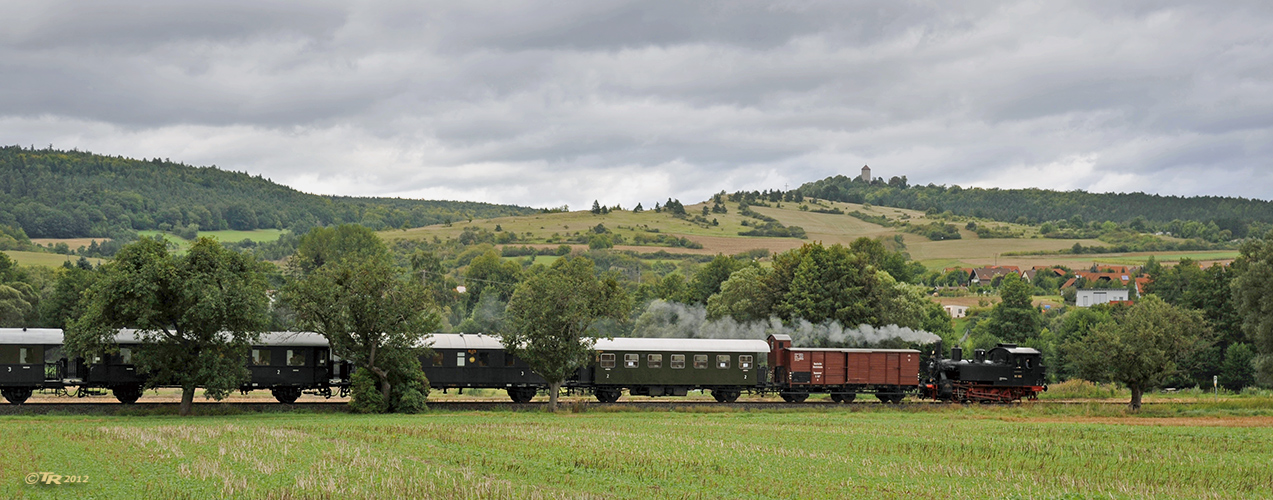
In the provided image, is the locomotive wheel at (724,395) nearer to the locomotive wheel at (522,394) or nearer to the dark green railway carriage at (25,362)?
the locomotive wheel at (522,394)

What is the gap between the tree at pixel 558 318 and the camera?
156 ft

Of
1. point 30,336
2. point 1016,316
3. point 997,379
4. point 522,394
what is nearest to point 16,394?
point 30,336

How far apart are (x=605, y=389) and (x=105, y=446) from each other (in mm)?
27941

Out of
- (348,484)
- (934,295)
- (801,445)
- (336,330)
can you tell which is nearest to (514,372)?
(336,330)

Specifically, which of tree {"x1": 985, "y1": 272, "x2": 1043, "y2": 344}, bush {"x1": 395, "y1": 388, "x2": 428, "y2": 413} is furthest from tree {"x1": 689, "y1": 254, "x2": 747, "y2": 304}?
bush {"x1": 395, "y1": 388, "x2": 428, "y2": 413}

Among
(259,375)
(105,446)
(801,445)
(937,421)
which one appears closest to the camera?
(105,446)

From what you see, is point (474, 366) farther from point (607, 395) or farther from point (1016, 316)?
point (1016, 316)

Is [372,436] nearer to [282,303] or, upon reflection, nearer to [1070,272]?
[282,303]

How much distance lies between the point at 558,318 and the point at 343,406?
11.1 metres

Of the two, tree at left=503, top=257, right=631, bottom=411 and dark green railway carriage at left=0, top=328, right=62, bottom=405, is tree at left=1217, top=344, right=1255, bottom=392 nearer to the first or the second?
tree at left=503, top=257, right=631, bottom=411

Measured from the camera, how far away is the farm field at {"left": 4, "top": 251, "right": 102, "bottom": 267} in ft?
503

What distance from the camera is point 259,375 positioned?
160ft

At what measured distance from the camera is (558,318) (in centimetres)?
4756

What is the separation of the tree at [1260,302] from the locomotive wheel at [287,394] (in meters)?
62.4
